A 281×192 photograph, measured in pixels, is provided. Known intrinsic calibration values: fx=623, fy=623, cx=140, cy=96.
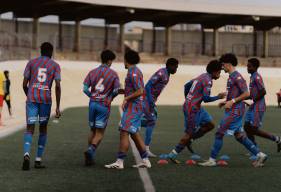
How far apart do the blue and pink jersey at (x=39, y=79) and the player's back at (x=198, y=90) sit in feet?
7.51

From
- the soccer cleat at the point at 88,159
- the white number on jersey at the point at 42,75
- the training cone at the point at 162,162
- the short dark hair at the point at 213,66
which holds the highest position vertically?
the short dark hair at the point at 213,66

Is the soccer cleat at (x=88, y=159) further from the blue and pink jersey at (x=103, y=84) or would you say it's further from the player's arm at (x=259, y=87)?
the player's arm at (x=259, y=87)

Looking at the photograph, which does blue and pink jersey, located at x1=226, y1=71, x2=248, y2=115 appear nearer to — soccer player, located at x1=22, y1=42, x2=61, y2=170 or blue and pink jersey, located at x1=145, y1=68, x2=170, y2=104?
blue and pink jersey, located at x1=145, y1=68, x2=170, y2=104

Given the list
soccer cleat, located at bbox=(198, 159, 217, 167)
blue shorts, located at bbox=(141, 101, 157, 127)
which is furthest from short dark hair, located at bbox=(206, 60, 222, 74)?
blue shorts, located at bbox=(141, 101, 157, 127)

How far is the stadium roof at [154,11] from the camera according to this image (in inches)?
2120

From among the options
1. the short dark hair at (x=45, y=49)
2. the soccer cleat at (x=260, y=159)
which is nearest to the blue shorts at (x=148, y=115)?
the soccer cleat at (x=260, y=159)

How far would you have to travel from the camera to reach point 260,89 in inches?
438

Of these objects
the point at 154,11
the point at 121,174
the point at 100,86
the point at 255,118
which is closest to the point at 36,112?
the point at 100,86

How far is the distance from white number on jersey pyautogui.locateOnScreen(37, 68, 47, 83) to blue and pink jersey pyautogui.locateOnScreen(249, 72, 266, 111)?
12.5 ft

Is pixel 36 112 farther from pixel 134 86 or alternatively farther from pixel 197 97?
pixel 197 97

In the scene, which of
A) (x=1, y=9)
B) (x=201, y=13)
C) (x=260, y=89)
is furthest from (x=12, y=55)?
(x=260, y=89)

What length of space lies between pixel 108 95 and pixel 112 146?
12.6 feet

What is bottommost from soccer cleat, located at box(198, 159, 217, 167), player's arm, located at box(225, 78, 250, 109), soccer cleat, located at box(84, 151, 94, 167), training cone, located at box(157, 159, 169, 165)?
training cone, located at box(157, 159, 169, 165)

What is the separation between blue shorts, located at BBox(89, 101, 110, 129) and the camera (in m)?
9.82
